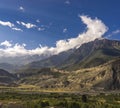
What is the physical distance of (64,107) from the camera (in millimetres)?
189875

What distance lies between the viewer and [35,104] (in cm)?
19525

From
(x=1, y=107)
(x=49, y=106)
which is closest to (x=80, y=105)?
(x=49, y=106)

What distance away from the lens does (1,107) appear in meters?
198

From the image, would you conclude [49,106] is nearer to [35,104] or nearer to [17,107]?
[35,104]

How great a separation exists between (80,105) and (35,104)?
2743cm

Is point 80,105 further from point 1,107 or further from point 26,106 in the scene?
point 1,107

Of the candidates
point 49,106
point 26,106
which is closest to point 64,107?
point 49,106

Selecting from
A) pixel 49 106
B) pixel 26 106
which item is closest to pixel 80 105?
pixel 49 106

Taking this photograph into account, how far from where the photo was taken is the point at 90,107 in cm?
19288

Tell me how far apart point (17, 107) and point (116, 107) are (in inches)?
2419

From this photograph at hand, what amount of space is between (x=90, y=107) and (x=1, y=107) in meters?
54.9

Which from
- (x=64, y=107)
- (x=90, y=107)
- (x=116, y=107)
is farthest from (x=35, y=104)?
(x=116, y=107)

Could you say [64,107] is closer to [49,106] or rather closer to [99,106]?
[49,106]

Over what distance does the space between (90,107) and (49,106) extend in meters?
24.8
